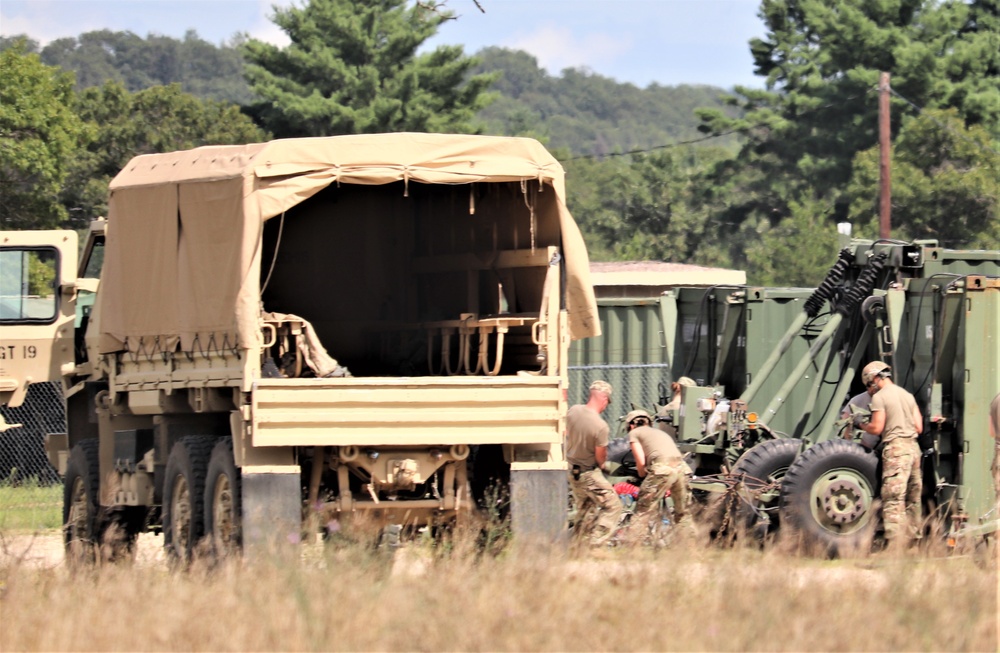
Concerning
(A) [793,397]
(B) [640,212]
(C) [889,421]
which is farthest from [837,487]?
(B) [640,212]

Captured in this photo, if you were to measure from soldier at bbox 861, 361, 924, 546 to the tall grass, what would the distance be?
7.40 meters

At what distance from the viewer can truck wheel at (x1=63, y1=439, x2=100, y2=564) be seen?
46.1ft

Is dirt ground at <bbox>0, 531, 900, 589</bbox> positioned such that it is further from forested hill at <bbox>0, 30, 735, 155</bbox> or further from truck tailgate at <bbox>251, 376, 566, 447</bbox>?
forested hill at <bbox>0, 30, 735, 155</bbox>

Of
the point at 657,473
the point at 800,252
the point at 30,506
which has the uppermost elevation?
the point at 800,252

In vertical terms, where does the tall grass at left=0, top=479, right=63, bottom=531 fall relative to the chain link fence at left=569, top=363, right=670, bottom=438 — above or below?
below

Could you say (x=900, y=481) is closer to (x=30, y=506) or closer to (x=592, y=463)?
(x=592, y=463)

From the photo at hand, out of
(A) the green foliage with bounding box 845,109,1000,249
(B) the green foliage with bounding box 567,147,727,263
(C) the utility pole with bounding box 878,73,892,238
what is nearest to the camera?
(C) the utility pole with bounding box 878,73,892,238

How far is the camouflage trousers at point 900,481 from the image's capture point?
13.2 meters

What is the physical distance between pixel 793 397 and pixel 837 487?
3.15 m

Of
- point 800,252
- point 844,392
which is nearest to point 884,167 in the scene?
point 800,252

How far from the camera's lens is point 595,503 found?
13.2 m

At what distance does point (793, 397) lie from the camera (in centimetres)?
1650

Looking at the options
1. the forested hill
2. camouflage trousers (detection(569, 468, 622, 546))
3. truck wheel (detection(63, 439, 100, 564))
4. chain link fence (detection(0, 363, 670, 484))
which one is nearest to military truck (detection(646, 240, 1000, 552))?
camouflage trousers (detection(569, 468, 622, 546))

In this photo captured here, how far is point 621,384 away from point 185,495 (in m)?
10.1
